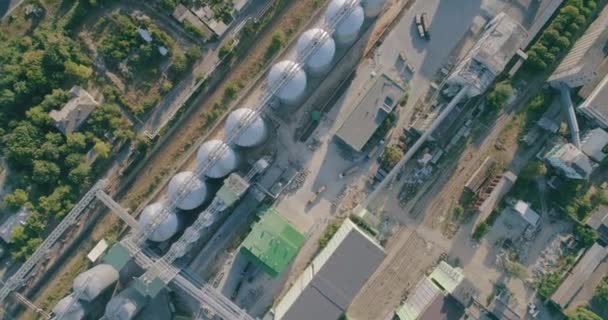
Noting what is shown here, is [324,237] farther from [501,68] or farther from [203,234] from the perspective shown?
[501,68]

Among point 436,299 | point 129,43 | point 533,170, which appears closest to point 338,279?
point 436,299

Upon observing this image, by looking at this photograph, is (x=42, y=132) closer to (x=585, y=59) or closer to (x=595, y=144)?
(x=585, y=59)

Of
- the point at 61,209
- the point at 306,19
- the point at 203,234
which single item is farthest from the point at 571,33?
the point at 61,209

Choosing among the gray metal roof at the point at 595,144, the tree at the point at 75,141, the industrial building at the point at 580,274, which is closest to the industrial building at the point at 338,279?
the industrial building at the point at 580,274

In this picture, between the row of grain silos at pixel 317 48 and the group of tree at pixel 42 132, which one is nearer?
the row of grain silos at pixel 317 48

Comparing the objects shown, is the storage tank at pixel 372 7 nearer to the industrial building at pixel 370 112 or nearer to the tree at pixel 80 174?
the industrial building at pixel 370 112
